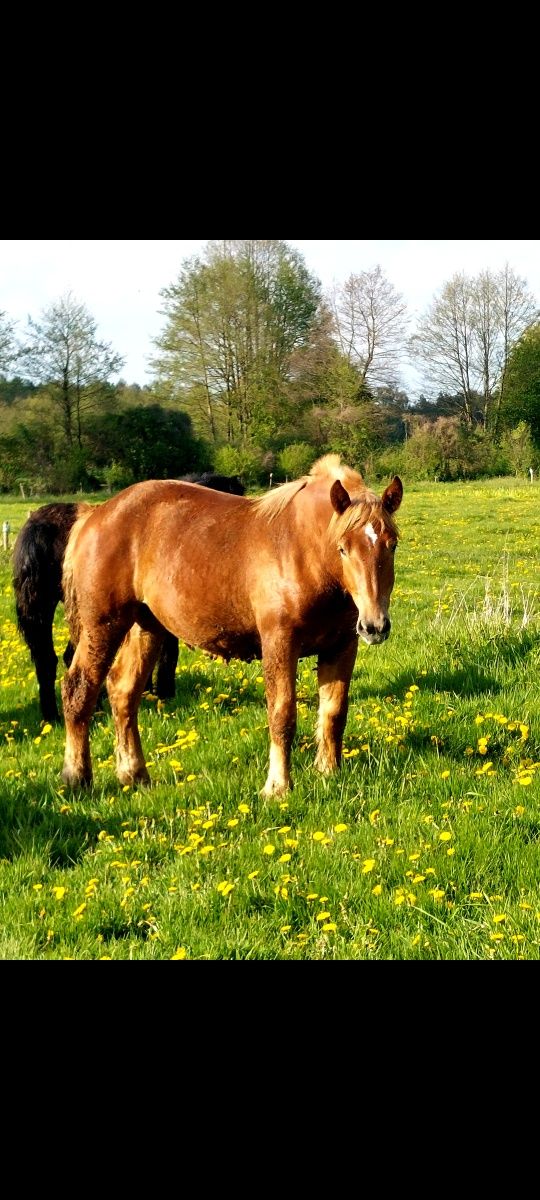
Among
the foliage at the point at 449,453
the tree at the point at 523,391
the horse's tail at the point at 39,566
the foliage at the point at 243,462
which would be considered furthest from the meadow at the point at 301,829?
the tree at the point at 523,391

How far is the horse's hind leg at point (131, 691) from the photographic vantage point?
6.32m

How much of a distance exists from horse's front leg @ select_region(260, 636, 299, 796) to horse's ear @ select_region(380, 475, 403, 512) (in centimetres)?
112

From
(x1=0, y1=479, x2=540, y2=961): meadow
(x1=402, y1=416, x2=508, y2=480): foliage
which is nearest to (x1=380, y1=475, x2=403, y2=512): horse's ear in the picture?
(x1=0, y1=479, x2=540, y2=961): meadow

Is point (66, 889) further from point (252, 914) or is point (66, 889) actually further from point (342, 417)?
point (342, 417)

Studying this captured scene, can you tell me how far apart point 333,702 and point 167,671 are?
291cm

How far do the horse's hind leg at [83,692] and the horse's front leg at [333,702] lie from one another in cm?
161

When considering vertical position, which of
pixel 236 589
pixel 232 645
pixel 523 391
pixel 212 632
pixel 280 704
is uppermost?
pixel 523 391

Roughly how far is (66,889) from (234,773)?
65.3 inches

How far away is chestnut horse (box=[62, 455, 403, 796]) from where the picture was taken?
5105mm

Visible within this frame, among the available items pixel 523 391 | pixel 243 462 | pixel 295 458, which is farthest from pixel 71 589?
pixel 523 391

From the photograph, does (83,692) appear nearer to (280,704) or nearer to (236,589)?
(236,589)

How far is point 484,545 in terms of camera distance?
2078cm

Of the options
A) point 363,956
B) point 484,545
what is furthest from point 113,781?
point 484,545

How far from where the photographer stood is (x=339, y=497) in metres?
5.04
